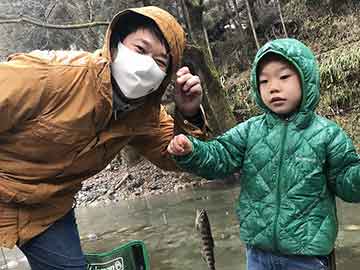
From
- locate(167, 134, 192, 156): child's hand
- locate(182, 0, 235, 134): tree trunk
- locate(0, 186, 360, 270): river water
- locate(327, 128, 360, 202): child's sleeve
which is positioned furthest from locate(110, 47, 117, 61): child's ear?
locate(182, 0, 235, 134): tree trunk

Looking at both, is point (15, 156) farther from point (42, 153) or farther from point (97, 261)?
point (97, 261)

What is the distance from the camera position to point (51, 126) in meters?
2.70

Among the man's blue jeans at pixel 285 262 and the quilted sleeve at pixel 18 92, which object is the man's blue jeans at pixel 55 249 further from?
the man's blue jeans at pixel 285 262

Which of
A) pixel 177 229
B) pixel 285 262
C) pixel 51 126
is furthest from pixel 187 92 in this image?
pixel 177 229

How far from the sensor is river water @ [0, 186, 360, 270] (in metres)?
5.09

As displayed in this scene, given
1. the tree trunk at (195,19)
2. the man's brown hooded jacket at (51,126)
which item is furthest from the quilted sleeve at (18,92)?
the tree trunk at (195,19)

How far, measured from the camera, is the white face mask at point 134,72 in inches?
109

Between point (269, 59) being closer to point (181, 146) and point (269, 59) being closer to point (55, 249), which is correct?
point (181, 146)

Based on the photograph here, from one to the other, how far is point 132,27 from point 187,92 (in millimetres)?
466

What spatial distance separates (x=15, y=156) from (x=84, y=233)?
17.5 feet

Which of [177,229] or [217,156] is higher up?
[217,156]

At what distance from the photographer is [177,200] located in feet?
30.0

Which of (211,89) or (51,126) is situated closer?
(51,126)

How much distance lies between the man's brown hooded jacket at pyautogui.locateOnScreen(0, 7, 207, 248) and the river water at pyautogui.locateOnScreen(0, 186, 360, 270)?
2363 mm
